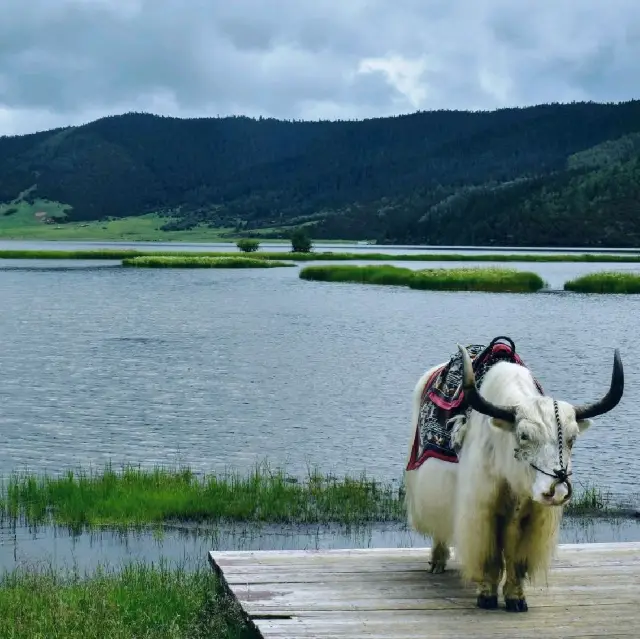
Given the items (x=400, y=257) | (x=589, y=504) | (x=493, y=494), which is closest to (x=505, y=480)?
(x=493, y=494)

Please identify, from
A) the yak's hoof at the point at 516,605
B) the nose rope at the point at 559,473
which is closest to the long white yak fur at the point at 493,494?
the yak's hoof at the point at 516,605

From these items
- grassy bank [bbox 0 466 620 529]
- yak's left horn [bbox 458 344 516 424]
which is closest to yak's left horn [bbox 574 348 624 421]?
yak's left horn [bbox 458 344 516 424]

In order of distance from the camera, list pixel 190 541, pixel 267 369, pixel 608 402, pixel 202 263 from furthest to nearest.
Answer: pixel 202 263 < pixel 267 369 < pixel 190 541 < pixel 608 402

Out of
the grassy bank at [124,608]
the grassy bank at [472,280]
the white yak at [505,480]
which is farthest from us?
the grassy bank at [472,280]

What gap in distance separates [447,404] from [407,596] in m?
1.66

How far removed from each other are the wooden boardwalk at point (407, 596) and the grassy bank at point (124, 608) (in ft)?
1.20

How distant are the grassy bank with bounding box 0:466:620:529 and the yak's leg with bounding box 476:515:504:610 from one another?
7049mm

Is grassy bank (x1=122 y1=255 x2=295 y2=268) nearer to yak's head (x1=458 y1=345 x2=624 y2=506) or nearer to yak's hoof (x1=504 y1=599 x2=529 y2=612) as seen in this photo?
yak's hoof (x1=504 y1=599 x2=529 y2=612)

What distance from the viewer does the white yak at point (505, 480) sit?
7844 mm

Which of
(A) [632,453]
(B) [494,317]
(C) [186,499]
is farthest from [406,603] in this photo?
(B) [494,317]

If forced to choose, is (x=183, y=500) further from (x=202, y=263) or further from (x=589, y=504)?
(x=202, y=263)

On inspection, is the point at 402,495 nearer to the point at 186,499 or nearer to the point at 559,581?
the point at 186,499

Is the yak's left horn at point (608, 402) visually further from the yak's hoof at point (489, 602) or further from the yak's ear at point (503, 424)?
the yak's hoof at point (489, 602)

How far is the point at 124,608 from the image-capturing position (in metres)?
9.98
